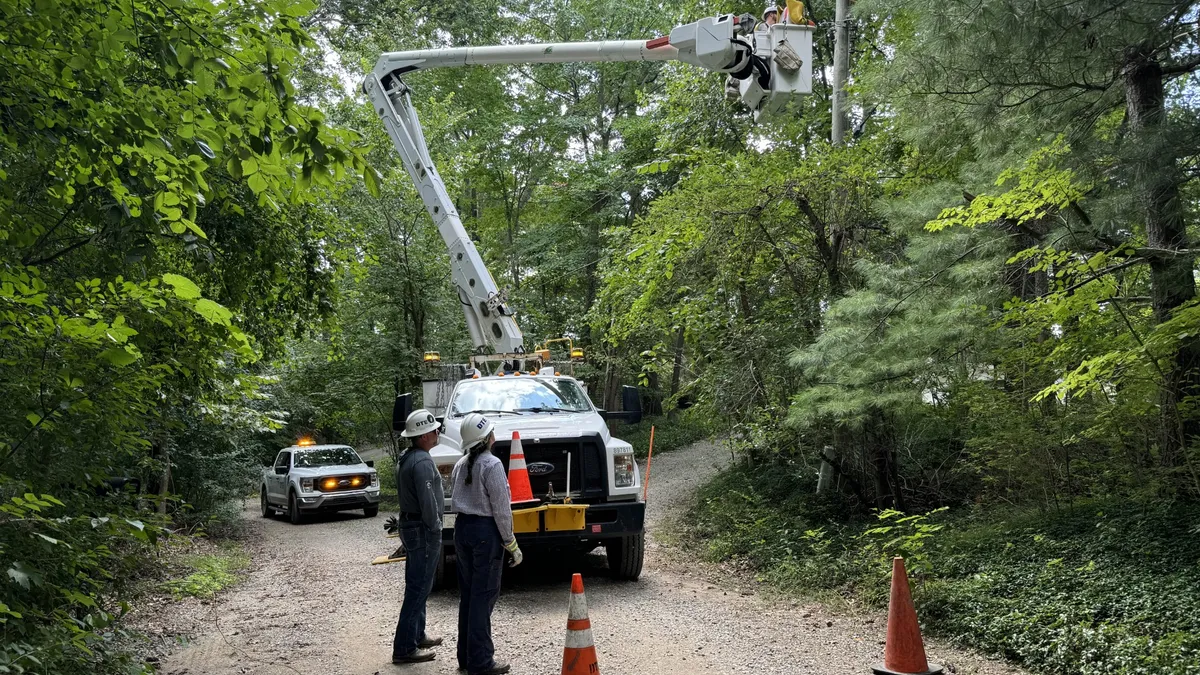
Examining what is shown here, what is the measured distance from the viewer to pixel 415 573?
6.86 metres

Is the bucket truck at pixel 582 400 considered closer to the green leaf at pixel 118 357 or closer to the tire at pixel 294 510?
the green leaf at pixel 118 357

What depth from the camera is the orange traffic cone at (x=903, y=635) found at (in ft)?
19.9

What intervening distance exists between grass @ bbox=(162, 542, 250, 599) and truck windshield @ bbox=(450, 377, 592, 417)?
3.50 m

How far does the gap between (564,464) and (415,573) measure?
3078mm

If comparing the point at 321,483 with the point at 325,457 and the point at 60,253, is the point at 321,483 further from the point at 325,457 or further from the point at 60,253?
the point at 60,253

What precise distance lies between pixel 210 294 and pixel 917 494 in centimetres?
924

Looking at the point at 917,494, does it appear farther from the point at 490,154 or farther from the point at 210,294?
the point at 490,154

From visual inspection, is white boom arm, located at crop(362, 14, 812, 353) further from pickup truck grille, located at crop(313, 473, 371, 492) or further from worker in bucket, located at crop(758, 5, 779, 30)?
pickup truck grille, located at crop(313, 473, 371, 492)

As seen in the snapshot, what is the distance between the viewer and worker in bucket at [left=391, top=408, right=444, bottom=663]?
268 inches

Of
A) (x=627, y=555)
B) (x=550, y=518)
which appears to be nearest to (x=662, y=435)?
(x=627, y=555)

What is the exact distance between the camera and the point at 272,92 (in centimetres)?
426

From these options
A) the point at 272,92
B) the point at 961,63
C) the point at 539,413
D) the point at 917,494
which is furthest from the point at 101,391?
the point at 917,494

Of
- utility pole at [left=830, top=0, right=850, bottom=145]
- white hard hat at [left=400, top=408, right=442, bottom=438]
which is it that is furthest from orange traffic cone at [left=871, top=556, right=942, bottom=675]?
utility pole at [left=830, top=0, right=850, bottom=145]

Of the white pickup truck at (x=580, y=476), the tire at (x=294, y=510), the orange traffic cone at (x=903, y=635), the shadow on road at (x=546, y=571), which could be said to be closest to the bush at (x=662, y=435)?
the tire at (x=294, y=510)
